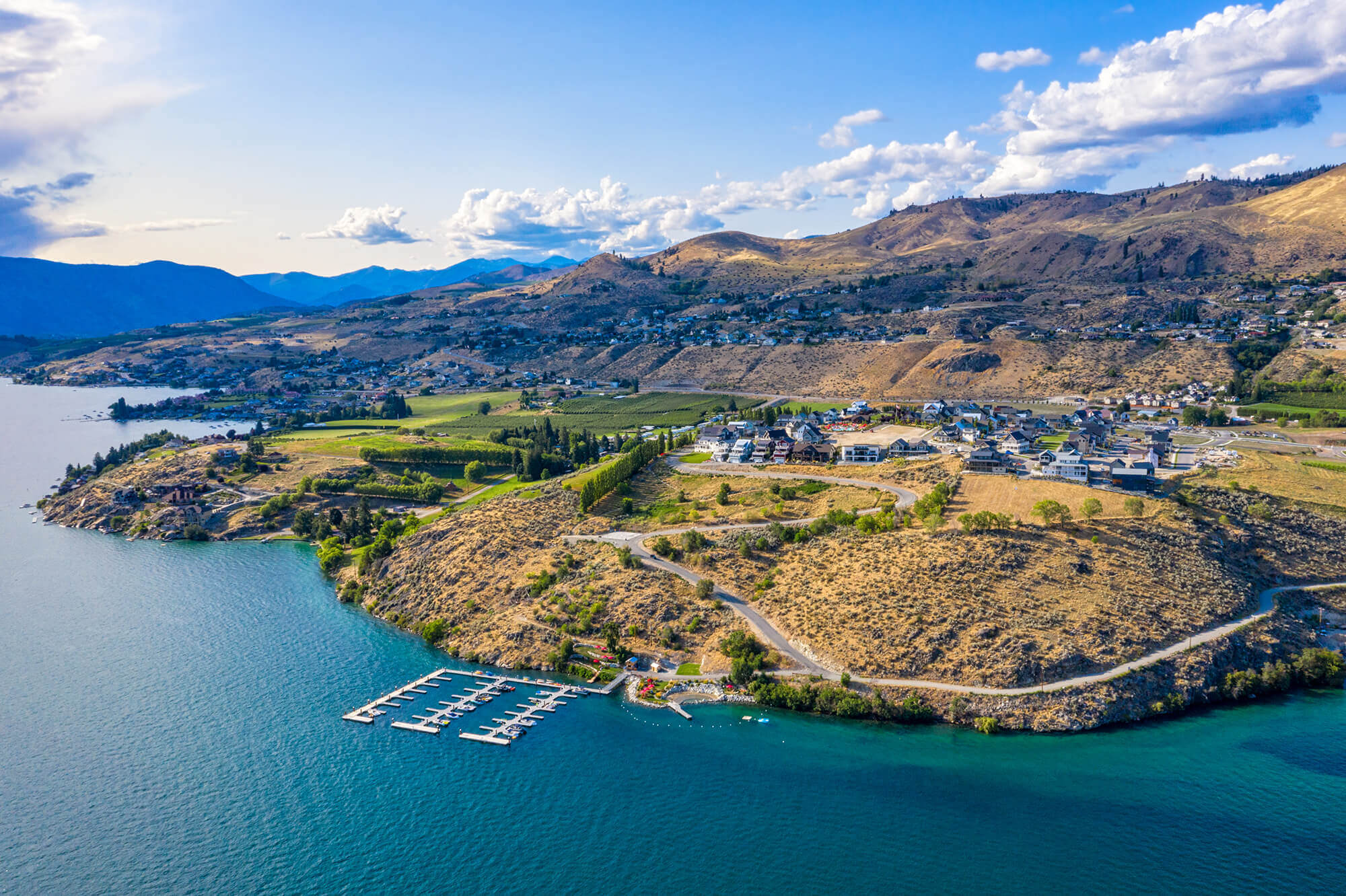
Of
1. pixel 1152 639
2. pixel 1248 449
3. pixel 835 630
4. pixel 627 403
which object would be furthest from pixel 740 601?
pixel 627 403

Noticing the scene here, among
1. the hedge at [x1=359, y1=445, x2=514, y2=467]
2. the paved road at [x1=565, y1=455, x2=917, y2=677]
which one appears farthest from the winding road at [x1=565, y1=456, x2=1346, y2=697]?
the hedge at [x1=359, y1=445, x2=514, y2=467]

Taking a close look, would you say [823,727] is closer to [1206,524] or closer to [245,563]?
[1206,524]

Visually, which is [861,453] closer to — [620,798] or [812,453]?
[812,453]

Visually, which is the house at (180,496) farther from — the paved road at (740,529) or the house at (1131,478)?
the house at (1131,478)

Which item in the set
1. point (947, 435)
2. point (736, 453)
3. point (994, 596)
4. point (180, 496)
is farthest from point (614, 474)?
point (180, 496)

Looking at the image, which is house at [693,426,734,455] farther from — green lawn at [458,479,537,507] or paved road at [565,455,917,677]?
green lawn at [458,479,537,507]

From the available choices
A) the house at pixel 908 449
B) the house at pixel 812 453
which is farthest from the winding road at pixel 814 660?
the house at pixel 908 449
